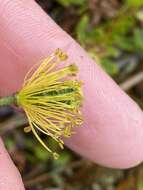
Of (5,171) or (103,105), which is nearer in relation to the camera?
(5,171)

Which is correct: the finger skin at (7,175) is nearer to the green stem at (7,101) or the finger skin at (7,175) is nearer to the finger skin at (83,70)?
the green stem at (7,101)

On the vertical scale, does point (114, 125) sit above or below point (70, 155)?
above

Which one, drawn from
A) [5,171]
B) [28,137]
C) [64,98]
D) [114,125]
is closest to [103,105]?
[114,125]

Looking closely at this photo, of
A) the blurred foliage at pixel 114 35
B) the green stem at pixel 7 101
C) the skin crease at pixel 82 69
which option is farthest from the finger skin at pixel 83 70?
the blurred foliage at pixel 114 35

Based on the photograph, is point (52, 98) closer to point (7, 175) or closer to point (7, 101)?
point (7, 101)

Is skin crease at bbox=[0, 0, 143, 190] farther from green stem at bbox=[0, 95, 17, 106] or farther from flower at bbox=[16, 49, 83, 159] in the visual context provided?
green stem at bbox=[0, 95, 17, 106]

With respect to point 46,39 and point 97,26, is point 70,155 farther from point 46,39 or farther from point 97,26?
point 46,39

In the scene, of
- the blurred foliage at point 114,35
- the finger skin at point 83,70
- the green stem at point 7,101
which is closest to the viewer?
the green stem at point 7,101
